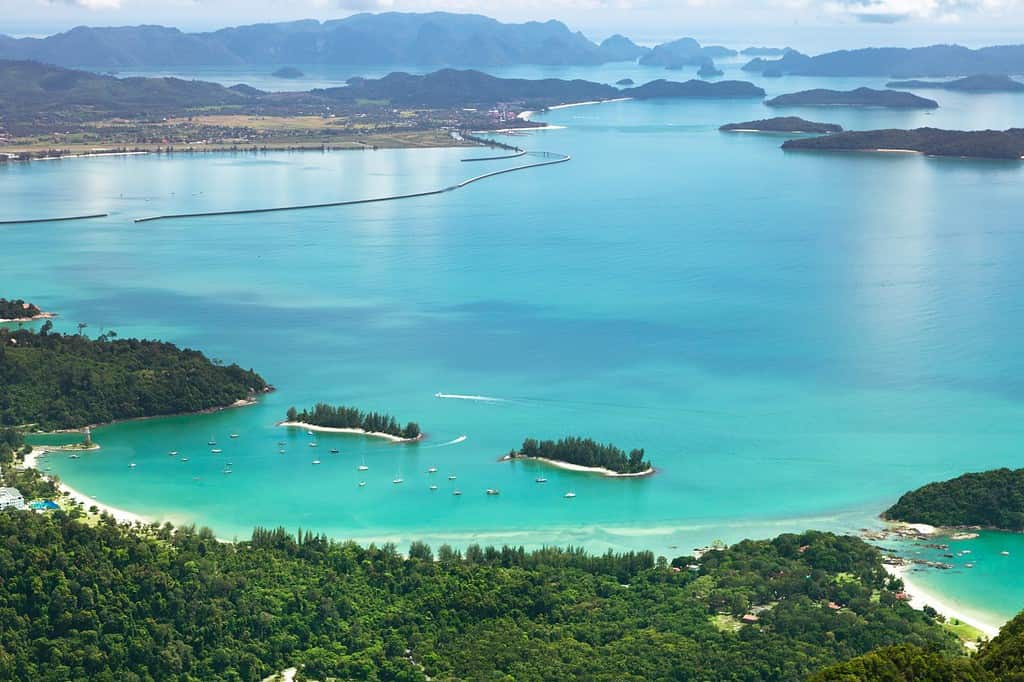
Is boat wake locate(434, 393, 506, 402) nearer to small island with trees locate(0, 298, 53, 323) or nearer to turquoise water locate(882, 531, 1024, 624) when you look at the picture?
turquoise water locate(882, 531, 1024, 624)

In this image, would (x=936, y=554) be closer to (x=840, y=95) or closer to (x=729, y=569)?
(x=729, y=569)

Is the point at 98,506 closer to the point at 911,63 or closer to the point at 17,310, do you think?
the point at 17,310

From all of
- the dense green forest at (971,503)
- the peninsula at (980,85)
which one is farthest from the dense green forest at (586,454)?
the peninsula at (980,85)

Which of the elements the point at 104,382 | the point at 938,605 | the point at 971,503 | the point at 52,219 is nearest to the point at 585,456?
the point at 971,503

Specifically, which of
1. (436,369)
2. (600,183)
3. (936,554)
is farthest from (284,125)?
(936,554)

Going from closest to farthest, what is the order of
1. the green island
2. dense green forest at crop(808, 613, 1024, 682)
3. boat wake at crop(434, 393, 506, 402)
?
dense green forest at crop(808, 613, 1024, 682) < boat wake at crop(434, 393, 506, 402) < the green island

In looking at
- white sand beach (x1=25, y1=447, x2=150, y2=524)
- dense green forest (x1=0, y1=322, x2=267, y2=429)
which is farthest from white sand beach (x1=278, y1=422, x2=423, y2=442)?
white sand beach (x1=25, y1=447, x2=150, y2=524)

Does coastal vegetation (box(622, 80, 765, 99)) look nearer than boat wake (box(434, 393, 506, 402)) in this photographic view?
No
